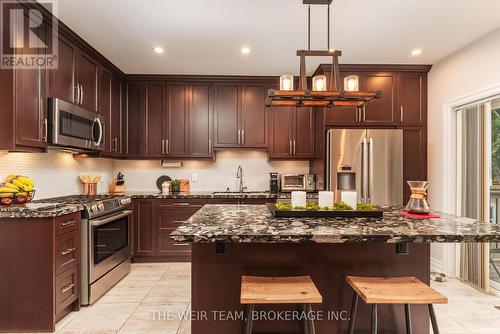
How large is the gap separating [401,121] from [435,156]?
596mm

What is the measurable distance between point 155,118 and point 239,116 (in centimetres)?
121

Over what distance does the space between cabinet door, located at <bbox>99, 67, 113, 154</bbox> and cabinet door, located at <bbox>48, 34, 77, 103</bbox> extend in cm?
56

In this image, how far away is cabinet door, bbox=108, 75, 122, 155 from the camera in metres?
3.77

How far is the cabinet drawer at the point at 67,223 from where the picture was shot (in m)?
2.24

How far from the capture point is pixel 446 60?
3453 mm

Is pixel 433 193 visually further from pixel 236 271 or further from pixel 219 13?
pixel 219 13

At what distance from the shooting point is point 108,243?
9.70 feet

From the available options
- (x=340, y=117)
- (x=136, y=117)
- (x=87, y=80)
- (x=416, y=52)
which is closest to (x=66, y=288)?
(x=87, y=80)

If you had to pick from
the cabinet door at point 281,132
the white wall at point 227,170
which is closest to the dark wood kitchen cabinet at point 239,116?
the cabinet door at point 281,132

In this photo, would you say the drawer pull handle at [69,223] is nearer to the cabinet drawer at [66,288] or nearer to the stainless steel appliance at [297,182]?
the cabinet drawer at [66,288]

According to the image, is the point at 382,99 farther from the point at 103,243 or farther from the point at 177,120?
the point at 103,243

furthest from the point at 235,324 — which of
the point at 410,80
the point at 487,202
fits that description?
the point at 410,80

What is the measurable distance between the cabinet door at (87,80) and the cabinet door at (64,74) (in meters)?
0.13

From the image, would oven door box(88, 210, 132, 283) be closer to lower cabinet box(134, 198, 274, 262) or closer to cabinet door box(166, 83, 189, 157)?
lower cabinet box(134, 198, 274, 262)
